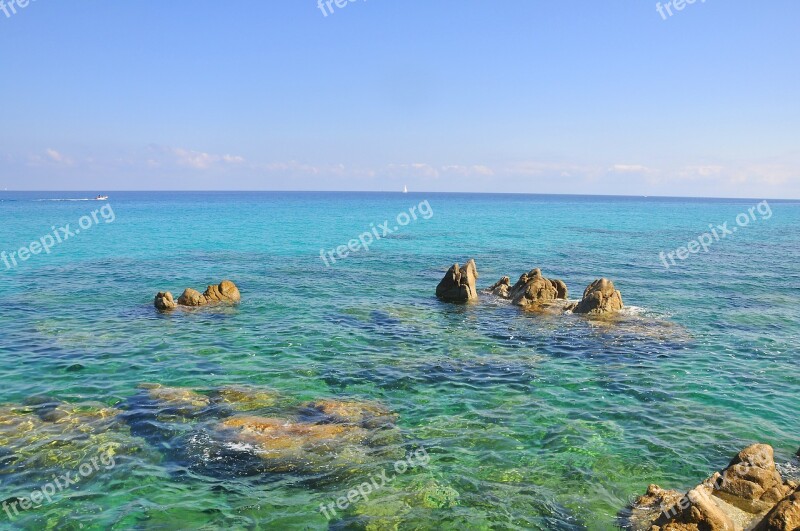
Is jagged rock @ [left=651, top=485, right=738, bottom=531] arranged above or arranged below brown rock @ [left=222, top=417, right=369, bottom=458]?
above

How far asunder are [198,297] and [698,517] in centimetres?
3144

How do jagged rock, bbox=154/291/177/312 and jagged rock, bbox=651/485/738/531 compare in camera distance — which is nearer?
jagged rock, bbox=651/485/738/531

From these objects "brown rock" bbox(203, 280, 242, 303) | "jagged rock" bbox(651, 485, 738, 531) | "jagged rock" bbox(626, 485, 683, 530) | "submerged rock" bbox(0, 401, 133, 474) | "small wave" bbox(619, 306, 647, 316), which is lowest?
"submerged rock" bbox(0, 401, 133, 474)

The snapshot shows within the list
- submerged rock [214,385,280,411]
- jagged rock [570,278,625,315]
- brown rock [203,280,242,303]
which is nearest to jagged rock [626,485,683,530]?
submerged rock [214,385,280,411]

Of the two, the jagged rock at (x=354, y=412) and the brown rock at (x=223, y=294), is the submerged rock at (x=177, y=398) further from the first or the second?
the brown rock at (x=223, y=294)

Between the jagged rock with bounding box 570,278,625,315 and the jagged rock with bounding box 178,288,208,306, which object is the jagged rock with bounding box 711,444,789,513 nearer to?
the jagged rock with bounding box 570,278,625,315

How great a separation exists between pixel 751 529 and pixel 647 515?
137 inches

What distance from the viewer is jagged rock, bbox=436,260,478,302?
37.4 m

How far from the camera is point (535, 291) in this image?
119 feet

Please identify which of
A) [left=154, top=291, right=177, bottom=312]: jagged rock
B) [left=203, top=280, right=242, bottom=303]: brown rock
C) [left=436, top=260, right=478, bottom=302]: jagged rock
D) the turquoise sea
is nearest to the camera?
the turquoise sea

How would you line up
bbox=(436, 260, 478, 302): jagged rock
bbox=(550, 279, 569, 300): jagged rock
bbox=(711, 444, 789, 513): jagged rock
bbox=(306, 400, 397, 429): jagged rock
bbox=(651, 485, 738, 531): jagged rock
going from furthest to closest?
1. bbox=(550, 279, 569, 300): jagged rock
2. bbox=(436, 260, 478, 302): jagged rock
3. bbox=(306, 400, 397, 429): jagged rock
4. bbox=(711, 444, 789, 513): jagged rock
5. bbox=(651, 485, 738, 531): jagged rock

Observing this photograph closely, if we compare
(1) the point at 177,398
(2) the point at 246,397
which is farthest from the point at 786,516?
(1) the point at 177,398

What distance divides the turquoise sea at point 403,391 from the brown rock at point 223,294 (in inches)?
41.3

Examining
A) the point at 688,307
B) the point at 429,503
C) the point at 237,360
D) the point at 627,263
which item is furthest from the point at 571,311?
the point at 627,263
